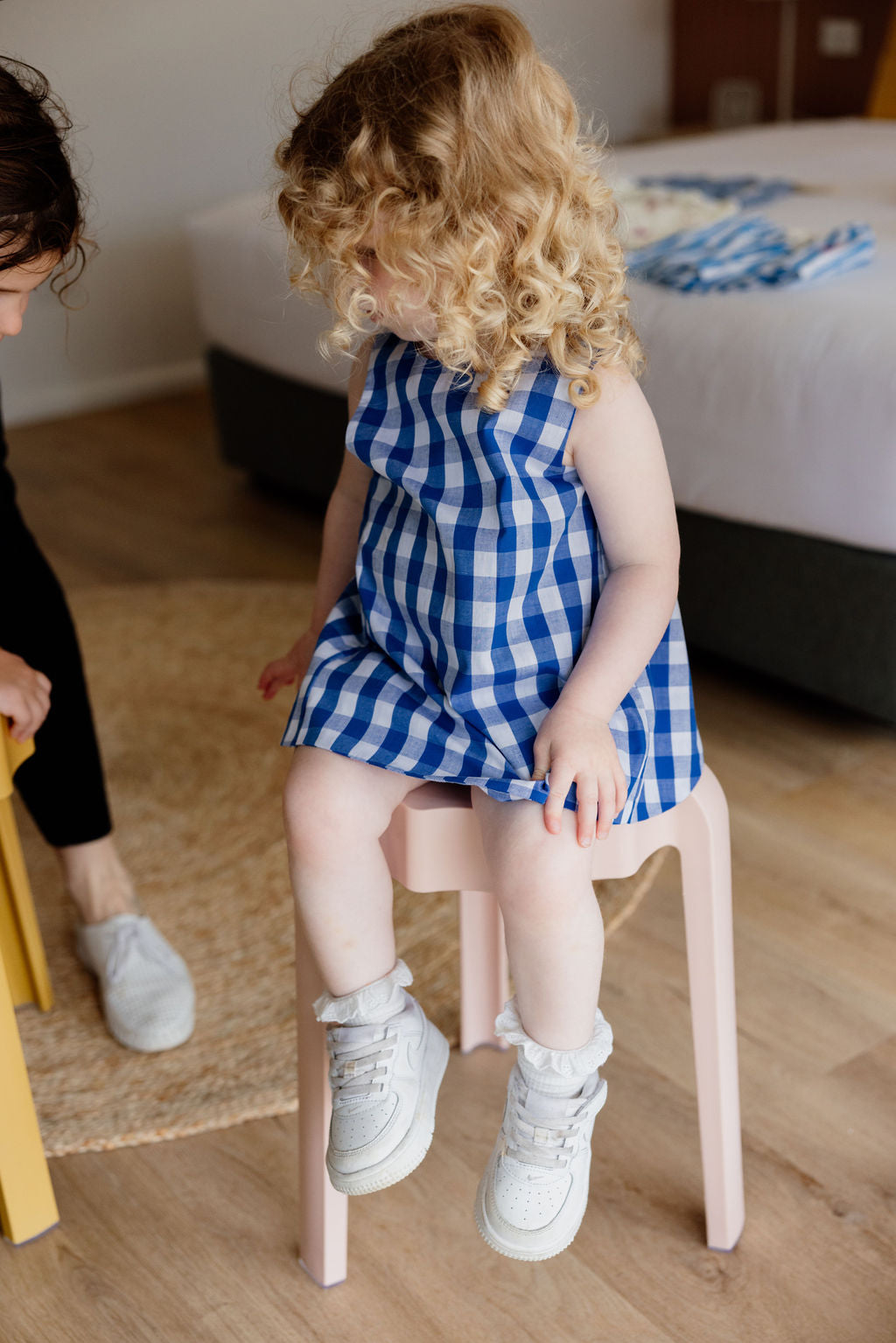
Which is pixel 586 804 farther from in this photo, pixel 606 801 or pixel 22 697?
pixel 22 697

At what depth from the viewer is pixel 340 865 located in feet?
2.63

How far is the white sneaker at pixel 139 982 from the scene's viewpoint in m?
1.17

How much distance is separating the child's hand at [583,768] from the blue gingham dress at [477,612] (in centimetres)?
2


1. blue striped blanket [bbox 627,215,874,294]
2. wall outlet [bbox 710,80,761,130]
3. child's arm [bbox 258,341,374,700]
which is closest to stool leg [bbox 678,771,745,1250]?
child's arm [bbox 258,341,374,700]

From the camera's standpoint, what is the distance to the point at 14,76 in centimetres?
88

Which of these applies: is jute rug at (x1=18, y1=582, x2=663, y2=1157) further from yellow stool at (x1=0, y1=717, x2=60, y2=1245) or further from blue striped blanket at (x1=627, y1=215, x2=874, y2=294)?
blue striped blanket at (x1=627, y1=215, x2=874, y2=294)

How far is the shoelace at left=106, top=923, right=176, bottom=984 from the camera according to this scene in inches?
47.6

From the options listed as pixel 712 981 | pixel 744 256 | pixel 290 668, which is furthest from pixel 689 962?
pixel 744 256

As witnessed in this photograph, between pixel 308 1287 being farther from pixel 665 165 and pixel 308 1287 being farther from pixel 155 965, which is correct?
pixel 665 165

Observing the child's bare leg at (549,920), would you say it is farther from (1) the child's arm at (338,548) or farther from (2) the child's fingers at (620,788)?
(1) the child's arm at (338,548)

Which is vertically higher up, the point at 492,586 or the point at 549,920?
the point at 492,586

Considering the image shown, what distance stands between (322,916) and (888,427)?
0.90 metres

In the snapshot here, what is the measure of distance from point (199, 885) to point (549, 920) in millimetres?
740

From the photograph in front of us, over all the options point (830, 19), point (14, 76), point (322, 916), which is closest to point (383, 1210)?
point (322, 916)
